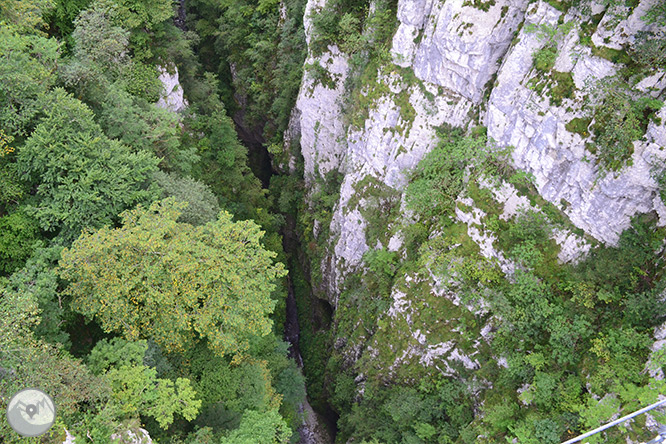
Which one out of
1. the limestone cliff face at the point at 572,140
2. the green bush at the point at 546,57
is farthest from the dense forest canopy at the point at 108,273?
the green bush at the point at 546,57

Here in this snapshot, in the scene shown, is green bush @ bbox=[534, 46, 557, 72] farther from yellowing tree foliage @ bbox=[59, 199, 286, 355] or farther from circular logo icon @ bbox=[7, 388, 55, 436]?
circular logo icon @ bbox=[7, 388, 55, 436]

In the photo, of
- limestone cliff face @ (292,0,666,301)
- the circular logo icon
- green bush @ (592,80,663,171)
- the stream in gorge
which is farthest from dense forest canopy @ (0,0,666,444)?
the stream in gorge

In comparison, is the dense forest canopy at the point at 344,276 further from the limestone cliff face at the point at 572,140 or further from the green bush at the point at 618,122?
the limestone cliff face at the point at 572,140

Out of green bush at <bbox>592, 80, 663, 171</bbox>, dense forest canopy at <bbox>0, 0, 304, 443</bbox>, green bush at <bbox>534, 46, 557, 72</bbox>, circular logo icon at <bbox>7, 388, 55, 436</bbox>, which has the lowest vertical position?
circular logo icon at <bbox>7, 388, 55, 436</bbox>

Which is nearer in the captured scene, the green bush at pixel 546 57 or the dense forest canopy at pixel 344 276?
the dense forest canopy at pixel 344 276

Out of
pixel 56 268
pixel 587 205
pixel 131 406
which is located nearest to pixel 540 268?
pixel 587 205

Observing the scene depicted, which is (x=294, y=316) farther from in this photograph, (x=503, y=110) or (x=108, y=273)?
(x=503, y=110)

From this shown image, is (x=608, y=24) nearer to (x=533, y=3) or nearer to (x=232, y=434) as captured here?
(x=533, y=3)
